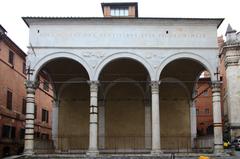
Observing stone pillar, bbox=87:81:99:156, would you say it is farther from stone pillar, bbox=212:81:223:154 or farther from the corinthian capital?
stone pillar, bbox=212:81:223:154

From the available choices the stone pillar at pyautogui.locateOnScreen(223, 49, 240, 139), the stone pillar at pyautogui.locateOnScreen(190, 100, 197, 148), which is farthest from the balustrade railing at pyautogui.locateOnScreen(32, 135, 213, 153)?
the stone pillar at pyautogui.locateOnScreen(223, 49, 240, 139)

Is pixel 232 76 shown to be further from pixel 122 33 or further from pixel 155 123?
pixel 122 33

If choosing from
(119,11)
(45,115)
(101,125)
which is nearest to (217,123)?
(101,125)

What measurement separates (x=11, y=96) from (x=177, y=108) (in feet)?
36.6

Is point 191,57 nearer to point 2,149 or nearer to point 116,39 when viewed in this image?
point 116,39

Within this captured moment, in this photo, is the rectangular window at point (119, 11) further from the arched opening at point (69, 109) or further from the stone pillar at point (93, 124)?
the stone pillar at point (93, 124)

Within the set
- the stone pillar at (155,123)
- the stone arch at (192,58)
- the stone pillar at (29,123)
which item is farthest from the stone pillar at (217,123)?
the stone pillar at (29,123)

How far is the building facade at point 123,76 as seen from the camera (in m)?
19.1

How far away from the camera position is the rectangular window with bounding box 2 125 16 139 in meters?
23.2

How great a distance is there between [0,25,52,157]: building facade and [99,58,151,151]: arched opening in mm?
4145

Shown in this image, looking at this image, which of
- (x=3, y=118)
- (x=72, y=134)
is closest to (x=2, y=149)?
(x=3, y=118)

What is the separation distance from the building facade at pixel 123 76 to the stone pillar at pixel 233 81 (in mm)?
8328

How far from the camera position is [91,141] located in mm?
18266

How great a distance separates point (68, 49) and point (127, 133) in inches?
305
